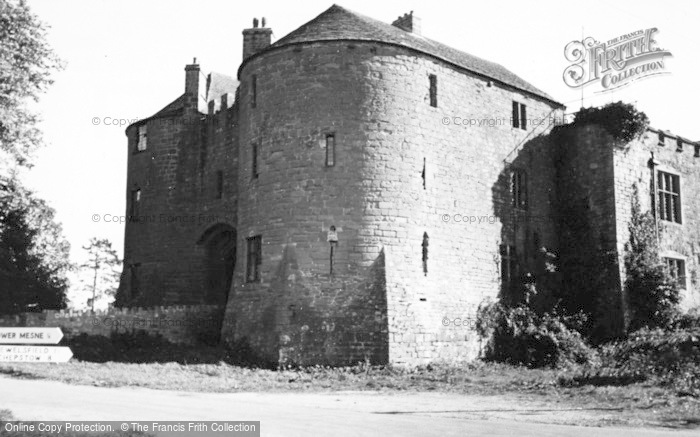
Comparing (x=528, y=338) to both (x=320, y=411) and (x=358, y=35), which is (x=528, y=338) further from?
(x=320, y=411)

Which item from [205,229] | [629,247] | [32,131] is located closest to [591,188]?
[629,247]

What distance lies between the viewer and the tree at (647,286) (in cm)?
2625

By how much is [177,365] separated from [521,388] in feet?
30.0

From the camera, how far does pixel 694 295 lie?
29.3 m

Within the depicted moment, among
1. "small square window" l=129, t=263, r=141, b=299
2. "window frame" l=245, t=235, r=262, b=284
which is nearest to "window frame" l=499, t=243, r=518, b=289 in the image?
"window frame" l=245, t=235, r=262, b=284

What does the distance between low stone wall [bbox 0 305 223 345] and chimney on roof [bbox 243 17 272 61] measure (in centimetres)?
1011

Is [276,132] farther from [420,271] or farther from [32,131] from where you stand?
[32,131]

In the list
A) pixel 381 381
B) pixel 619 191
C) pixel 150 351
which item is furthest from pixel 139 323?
pixel 619 191

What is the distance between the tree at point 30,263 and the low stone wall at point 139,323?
8048mm

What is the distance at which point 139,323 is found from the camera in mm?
24125

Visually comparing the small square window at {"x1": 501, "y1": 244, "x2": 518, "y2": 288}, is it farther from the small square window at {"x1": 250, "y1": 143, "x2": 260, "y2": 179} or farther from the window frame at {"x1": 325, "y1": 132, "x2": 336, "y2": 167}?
the small square window at {"x1": 250, "y1": 143, "x2": 260, "y2": 179}

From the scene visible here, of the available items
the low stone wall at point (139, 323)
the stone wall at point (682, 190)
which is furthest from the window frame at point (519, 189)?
the low stone wall at point (139, 323)

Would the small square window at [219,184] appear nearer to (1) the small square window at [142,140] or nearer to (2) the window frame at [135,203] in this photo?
(2) the window frame at [135,203]

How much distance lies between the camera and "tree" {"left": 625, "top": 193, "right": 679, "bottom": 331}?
86.1 ft
